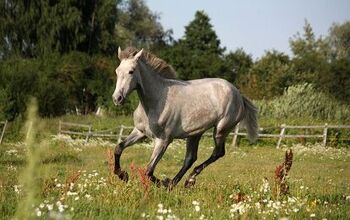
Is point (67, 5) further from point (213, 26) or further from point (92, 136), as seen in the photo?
point (213, 26)

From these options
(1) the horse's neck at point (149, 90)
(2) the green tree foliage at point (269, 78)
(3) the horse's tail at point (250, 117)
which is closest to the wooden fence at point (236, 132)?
(3) the horse's tail at point (250, 117)

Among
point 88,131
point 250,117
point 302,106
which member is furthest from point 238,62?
point 250,117

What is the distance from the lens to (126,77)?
8.28m

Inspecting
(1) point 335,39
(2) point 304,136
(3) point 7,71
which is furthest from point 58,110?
(1) point 335,39

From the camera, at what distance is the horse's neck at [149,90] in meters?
8.77

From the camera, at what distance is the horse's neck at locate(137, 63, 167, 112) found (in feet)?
28.8

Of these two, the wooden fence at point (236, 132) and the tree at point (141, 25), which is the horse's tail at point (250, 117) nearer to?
the wooden fence at point (236, 132)

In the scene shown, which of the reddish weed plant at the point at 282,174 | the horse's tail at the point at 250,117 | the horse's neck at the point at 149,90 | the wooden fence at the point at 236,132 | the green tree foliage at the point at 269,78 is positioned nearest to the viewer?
the reddish weed plant at the point at 282,174

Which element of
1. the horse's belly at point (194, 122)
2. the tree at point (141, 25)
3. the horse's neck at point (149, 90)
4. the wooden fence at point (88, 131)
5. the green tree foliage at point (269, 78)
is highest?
the tree at point (141, 25)

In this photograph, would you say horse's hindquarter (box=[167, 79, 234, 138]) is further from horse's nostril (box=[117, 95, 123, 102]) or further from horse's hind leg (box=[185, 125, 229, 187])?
horse's nostril (box=[117, 95, 123, 102])

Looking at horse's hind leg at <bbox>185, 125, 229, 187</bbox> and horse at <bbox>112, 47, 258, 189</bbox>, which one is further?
horse's hind leg at <bbox>185, 125, 229, 187</bbox>

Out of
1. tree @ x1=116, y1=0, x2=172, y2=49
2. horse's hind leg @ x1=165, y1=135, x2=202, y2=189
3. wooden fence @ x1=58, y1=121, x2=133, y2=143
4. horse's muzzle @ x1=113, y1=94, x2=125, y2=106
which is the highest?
tree @ x1=116, y1=0, x2=172, y2=49

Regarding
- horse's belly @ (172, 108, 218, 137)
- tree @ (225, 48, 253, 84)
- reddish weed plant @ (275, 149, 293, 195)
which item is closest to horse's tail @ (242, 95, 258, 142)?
horse's belly @ (172, 108, 218, 137)

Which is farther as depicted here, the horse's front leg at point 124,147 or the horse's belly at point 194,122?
the horse's belly at point 194,122
